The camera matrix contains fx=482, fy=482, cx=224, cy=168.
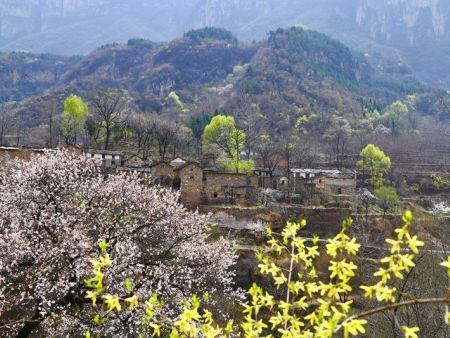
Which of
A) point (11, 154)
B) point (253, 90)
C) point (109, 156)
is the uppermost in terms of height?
point (253, 90)

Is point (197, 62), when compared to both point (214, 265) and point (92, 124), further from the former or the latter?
point (214, 265)

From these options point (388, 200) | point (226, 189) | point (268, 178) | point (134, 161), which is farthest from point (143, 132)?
point (388, 200)

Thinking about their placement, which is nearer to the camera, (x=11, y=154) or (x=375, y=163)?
(x=11, y=154)

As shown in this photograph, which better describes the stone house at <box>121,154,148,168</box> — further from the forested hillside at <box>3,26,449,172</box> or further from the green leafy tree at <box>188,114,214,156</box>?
the forested hillside at <box>3,26,449,172</box>

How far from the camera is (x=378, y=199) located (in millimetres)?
56688

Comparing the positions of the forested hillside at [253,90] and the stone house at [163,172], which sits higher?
the forested hillside at [253,90]

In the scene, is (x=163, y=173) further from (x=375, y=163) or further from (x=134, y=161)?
(x=375, y=163)

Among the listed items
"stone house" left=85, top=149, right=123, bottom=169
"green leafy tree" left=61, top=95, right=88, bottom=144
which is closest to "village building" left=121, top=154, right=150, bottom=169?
"stone house" left=85, top=149, right=123, bottom=169

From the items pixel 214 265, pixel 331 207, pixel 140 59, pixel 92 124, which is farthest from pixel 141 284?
pixel 140 59

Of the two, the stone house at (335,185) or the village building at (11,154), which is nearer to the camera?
the village building at (11,154)

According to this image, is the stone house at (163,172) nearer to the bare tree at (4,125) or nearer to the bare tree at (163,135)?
the bare tree at (163,135)

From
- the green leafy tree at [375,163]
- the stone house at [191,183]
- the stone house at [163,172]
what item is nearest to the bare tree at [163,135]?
the stone house at [163,172]

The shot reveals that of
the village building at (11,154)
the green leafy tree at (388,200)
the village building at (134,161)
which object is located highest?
the village building at (11,154)

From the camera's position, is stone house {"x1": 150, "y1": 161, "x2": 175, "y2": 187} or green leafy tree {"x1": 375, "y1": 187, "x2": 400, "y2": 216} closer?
stone house {"x1": 150, "y1": 161, "x2": 175, "y2": 187}
